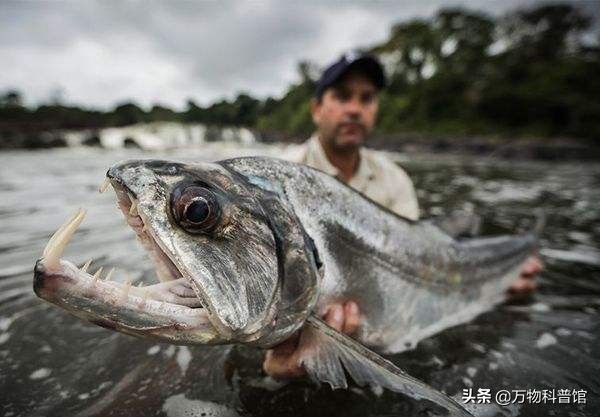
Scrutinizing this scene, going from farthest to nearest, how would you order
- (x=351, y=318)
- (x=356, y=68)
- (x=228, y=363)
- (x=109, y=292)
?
(x=356, y=68) → (x=228, y=363) → (x=351, y=318) → (x=109, y=292)

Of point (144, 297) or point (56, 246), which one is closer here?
point (56, 246)

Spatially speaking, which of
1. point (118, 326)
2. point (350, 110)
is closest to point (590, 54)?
point (350, 110)

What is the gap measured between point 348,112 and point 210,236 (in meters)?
3.07

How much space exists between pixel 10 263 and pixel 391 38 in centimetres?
7799

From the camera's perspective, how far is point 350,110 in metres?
4.34

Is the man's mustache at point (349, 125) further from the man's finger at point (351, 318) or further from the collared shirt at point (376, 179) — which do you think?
the man's finger at point (351, 318)

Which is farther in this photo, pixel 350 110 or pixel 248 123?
pixel 248 123

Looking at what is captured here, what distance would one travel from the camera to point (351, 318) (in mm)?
2340

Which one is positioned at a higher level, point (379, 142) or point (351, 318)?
point (351, 318)

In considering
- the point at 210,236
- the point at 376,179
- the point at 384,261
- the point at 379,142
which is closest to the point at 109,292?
the point at 210,236

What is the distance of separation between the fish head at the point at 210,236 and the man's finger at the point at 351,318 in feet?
2.50

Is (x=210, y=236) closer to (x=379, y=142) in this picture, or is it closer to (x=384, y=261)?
(x=384, y=261)

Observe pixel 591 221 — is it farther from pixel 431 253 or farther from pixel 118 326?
pixel 118 326

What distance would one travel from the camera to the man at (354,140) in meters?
4.25
